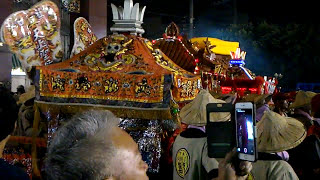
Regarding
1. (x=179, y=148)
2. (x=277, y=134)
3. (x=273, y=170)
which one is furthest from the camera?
(x=179, y=148)

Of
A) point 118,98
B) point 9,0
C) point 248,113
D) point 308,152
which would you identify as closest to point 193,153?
point 308,152

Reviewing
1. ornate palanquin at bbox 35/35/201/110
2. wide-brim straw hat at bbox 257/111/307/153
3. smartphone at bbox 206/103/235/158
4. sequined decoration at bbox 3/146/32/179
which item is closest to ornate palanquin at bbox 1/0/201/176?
ornate palanquin at bbox 35/35/201/110

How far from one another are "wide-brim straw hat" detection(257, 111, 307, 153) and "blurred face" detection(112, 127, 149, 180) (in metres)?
1.42

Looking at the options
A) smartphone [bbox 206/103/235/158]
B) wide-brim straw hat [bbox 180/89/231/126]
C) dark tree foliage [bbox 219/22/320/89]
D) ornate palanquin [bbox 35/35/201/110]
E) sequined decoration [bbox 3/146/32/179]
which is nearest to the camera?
smartphone [bbox 206/103/235/158]

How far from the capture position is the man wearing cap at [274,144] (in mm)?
2797

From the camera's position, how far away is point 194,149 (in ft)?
12.7

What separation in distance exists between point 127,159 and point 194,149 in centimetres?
234

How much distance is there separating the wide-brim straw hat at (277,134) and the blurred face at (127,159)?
142 cm

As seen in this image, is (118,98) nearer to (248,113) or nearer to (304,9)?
(248,113)

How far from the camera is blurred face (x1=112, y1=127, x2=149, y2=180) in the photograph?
5.07 ft

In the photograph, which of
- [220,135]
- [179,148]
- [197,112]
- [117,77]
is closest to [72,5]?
[117,77]

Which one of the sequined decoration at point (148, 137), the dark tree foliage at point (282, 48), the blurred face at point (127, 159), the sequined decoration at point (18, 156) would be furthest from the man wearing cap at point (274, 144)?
the dark tree foliage at point (282, 48)

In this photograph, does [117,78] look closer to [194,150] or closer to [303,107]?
[194,150]

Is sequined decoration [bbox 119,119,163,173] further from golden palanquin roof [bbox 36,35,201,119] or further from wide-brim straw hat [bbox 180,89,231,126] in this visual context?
wide-brim straw hat [bbox 180,89,231,126]
